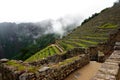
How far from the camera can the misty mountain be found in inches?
4142

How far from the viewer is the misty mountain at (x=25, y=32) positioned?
105219 millimetres

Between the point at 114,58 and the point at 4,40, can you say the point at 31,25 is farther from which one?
the point at 114,58

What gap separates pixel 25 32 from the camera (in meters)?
130

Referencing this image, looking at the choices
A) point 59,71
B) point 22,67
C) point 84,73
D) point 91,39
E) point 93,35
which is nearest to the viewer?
point 22,67

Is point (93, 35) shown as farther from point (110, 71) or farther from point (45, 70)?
point (110, 71)

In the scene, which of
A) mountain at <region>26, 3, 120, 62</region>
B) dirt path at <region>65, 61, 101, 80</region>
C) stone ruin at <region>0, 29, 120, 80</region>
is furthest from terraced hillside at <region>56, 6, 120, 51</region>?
stone ruin at <region>0, 29, 120, 80</region>

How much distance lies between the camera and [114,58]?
6660 millimetres

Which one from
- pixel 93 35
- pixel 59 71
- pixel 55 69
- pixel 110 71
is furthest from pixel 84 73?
pixel 93 35

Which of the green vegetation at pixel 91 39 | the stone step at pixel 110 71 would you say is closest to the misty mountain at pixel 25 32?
the green vegetation at pixel 91 39

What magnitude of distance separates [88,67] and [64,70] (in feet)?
7.52

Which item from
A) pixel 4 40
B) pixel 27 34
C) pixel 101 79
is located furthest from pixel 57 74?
pixel 27 34

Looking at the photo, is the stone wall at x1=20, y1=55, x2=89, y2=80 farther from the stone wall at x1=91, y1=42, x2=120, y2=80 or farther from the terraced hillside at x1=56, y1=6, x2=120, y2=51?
the terraced hillside at x1=56, y1=6, x2=120, y2=51

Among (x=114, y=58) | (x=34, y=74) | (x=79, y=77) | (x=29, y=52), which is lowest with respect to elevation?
(x=29, y=52)

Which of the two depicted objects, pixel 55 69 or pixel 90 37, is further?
pixel 90 37
